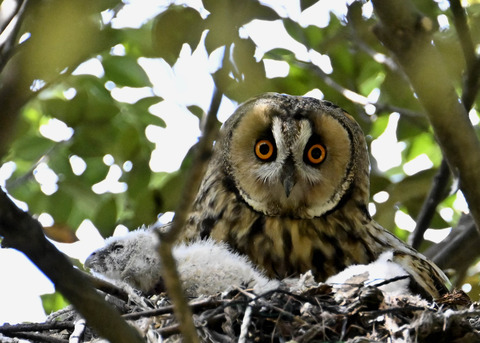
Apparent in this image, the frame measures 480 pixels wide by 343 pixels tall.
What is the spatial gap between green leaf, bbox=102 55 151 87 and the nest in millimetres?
1536

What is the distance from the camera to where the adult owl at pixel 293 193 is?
125 inches

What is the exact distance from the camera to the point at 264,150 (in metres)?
3.31

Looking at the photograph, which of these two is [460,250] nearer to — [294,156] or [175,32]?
[294,156]

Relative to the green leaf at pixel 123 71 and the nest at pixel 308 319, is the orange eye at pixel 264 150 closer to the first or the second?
the green leaf at pixel 123 71

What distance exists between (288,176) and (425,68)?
0.97 meters

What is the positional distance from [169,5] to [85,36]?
2.95 feet

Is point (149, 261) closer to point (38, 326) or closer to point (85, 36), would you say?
point (38, 326)

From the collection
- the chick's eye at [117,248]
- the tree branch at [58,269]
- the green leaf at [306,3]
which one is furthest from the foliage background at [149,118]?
the tree branch at [58,269]

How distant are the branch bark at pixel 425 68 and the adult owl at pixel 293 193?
74cm

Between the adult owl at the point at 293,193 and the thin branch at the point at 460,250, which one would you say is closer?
the adult owl at the point at 293,193

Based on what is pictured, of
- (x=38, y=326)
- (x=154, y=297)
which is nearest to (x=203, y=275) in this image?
(x=154, y=297)

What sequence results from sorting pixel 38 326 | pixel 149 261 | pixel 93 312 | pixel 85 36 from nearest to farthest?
pixel 93 312 → pixel 85 36 → pixel 38 326 → pixel 149 261

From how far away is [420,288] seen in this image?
2.73m

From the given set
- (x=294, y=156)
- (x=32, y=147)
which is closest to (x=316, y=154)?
(x=294, y=156)
